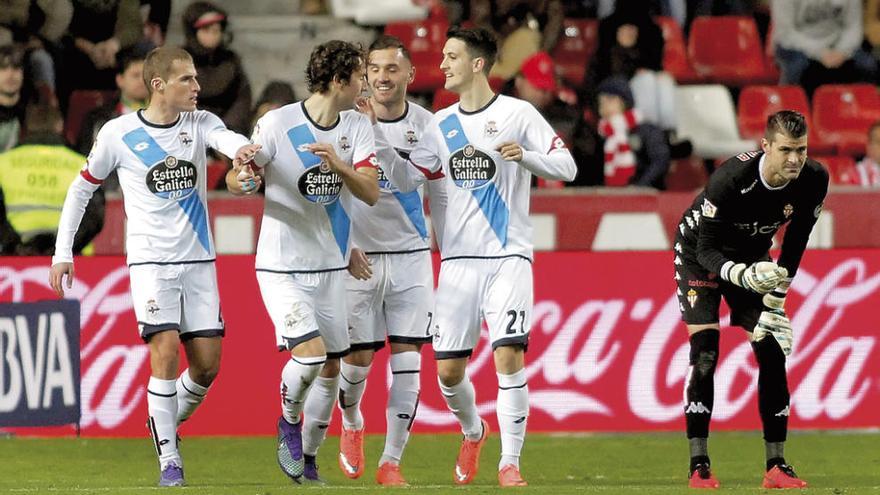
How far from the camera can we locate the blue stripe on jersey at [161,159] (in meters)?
9.73

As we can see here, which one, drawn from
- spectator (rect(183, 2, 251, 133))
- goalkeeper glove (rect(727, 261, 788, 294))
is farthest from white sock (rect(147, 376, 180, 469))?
spectator (rect(183, 2, 251, 133))

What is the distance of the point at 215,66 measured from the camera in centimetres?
1609

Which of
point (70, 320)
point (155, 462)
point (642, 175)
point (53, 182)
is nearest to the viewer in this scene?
point (155, 462)

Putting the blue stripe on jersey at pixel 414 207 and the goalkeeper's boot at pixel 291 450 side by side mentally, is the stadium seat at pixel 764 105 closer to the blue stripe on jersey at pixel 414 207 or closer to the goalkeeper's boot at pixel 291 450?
the blue stripe on jersey at pixel 414 207

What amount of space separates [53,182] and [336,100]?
437 cm

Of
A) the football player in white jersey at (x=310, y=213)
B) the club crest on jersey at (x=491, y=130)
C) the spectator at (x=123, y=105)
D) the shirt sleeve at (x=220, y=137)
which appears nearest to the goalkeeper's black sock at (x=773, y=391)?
the club crest on jersey at (x=491, y=130)

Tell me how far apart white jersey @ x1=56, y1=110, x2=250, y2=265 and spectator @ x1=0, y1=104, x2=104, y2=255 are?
358 cm

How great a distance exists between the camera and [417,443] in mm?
12750

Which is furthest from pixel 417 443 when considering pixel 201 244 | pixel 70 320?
pixel 201 244

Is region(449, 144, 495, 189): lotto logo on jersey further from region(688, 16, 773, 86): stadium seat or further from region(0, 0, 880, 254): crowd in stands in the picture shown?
region(688, 16, 773, 86): stadium seat

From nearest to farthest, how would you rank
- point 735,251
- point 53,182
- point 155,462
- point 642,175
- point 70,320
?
point 735,251 → point 155,462 → point 70,320 → point 53,182 → point 642,175

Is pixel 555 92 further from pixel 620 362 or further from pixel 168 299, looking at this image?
pixel 168 299

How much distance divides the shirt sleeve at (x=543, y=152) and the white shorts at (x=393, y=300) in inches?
43.0

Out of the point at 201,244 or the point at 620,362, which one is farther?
the point at 620,362
